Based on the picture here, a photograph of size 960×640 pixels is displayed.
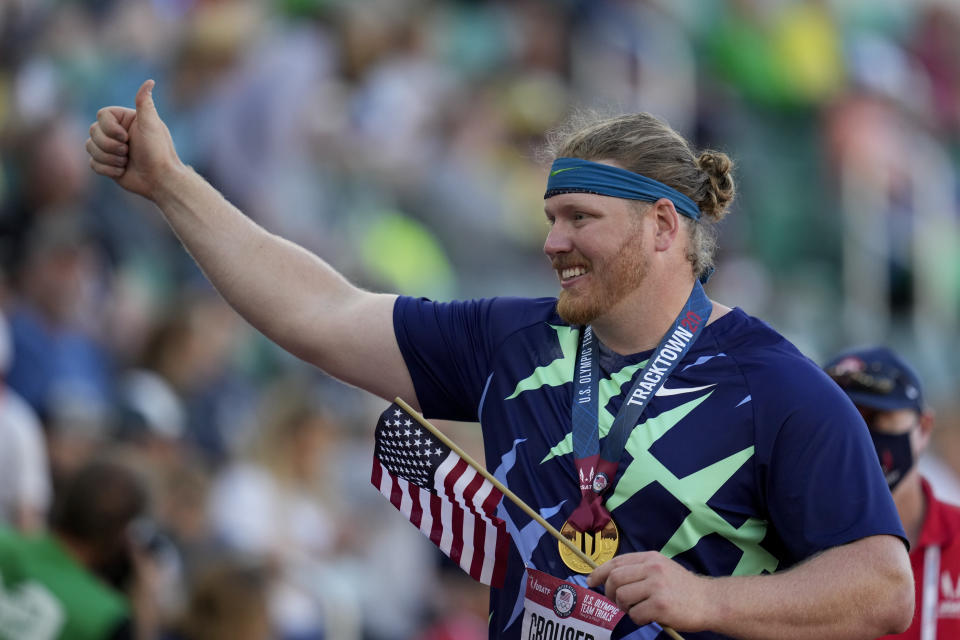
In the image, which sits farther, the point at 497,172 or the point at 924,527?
the point at 497,172

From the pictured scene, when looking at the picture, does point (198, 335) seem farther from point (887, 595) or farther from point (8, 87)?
point (887, 595)

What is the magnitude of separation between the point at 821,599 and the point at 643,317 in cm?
85

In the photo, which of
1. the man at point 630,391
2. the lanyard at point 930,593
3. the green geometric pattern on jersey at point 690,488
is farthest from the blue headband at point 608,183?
the lanyard at point 930,593

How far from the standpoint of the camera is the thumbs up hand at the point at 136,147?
388cm

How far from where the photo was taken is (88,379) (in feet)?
23.9

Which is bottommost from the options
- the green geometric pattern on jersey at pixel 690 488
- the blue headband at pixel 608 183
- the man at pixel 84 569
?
the man at pixel 84 569

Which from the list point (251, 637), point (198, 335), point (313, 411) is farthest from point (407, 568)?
point (251, 637)

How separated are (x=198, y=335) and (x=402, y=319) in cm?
395

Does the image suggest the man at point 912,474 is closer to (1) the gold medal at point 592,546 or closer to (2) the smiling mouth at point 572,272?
(2) the smiling mouth at point 572,272

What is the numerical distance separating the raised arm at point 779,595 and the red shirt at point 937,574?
4.14 ft

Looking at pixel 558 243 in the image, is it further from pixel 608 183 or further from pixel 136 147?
pixel 136 147

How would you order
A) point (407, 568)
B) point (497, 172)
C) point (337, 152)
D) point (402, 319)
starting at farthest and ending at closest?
point (497, 172) < point (337, 152) < point (407, 568) < point (402, 319)

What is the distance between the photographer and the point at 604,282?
3.64 meters

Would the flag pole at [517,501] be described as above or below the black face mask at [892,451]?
below
